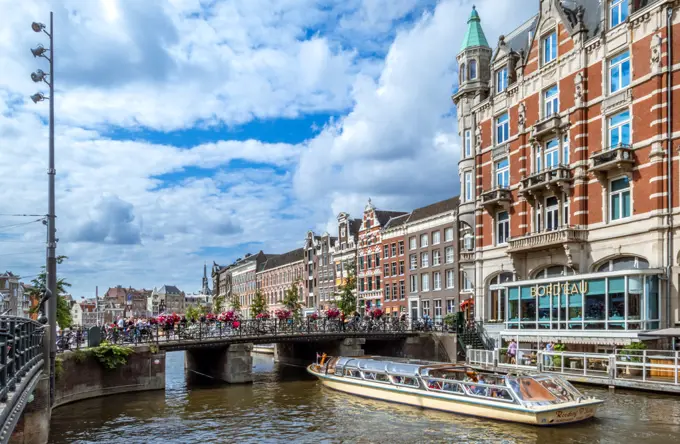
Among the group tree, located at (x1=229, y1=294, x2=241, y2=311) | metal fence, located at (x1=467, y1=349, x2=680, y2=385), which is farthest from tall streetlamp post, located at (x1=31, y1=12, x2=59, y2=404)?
tree, located at (x1=229, y1=294, x2=241, y2=311)

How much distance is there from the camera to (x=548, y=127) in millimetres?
39656

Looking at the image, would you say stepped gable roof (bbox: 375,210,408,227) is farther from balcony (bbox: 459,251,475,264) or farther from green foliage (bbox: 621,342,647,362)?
green foliage (bbox: 621,342,647,362)

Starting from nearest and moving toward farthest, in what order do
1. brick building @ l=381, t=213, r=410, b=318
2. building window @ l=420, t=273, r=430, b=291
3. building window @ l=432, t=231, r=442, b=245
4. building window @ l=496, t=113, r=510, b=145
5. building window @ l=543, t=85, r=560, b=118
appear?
building window @ l=543, t=85, r=560, b=118 → building window @ l=496, t=113, r=510, b=145 → building window @ l=432, t=231, r=442, b=245 → building window @ l=420, t=273, r=430, b=291 → brick building @ l=381, t=213, r=410, b=318

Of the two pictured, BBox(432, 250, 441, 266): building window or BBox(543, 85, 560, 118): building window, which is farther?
BBox(432, 250, 441, 266): building window

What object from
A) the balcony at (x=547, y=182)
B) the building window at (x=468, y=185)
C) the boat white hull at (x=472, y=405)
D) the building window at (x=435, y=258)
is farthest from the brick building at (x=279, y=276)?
the boat white hull at (x=472, y=405)

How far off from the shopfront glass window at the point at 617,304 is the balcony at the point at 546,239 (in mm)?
A: 4019

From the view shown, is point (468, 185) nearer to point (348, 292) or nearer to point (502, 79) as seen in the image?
point (502, 79)

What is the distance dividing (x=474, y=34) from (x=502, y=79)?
5.18 m

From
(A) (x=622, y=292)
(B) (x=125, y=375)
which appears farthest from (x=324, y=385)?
(A) (x=622, y=292)

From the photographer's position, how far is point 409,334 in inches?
1914

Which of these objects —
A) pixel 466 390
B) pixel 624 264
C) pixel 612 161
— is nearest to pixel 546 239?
pixel 624 264

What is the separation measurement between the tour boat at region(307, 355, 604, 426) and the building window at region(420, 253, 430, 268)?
29.1 meters

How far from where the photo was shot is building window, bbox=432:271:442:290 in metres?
62.0

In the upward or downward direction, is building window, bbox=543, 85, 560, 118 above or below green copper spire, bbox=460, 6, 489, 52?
below
